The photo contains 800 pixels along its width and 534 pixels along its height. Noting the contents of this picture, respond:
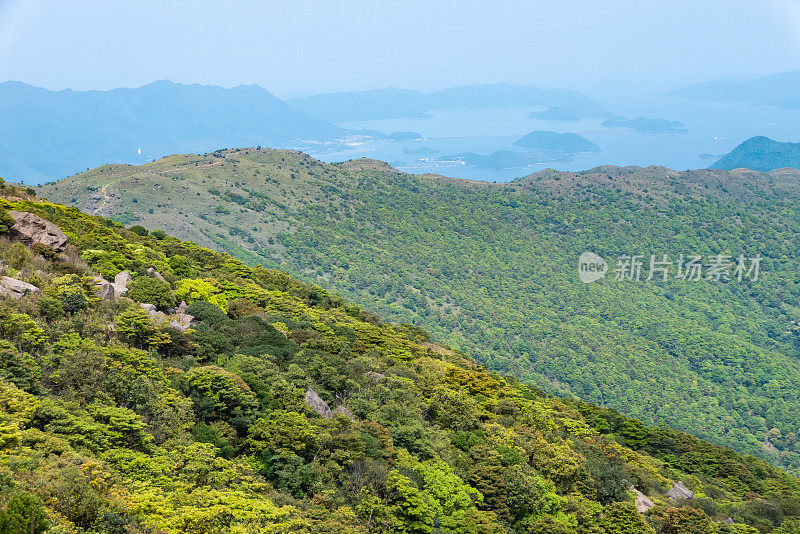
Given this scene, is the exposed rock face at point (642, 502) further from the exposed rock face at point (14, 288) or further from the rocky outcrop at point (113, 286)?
the exposed rock face at point (14, 288)

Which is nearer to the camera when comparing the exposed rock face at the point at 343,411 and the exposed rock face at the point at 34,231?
the exposed rock face at the point at 343,411

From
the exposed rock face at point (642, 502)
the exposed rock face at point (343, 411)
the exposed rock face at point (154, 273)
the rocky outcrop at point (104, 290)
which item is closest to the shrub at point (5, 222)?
the rocky outcrop at point (104, 290)

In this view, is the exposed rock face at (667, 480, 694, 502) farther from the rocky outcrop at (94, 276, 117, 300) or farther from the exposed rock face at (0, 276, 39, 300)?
the exposed rock face at (0, 276, 39, 300)

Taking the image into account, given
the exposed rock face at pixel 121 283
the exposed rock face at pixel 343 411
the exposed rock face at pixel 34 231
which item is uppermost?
the exposed rock face at pixel 34 231

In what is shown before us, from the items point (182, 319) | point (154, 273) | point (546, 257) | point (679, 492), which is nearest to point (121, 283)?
point (182, 319)

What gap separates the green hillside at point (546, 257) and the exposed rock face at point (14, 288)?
79334 mm

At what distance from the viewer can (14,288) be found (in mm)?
23891

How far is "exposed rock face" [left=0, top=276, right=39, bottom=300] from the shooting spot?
918 inches

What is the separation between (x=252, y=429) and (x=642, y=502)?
22.6 meters

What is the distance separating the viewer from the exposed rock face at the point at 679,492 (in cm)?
3569

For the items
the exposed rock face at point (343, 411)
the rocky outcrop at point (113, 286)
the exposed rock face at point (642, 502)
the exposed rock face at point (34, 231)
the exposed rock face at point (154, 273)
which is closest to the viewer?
the exposed rock face at point (343, 411)

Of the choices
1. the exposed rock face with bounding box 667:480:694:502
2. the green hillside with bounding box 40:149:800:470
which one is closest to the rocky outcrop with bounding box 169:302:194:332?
the exposed rock face with bounding box 667:480:694:502

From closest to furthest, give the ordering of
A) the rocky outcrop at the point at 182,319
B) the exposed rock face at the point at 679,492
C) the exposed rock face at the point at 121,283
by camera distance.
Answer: the exposed rock face at the point at 121,283, the rocky outcrop at the point at 182,319, the exposed rock face at the point at 679,492

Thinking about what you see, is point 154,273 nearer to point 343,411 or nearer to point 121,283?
point 121,283
